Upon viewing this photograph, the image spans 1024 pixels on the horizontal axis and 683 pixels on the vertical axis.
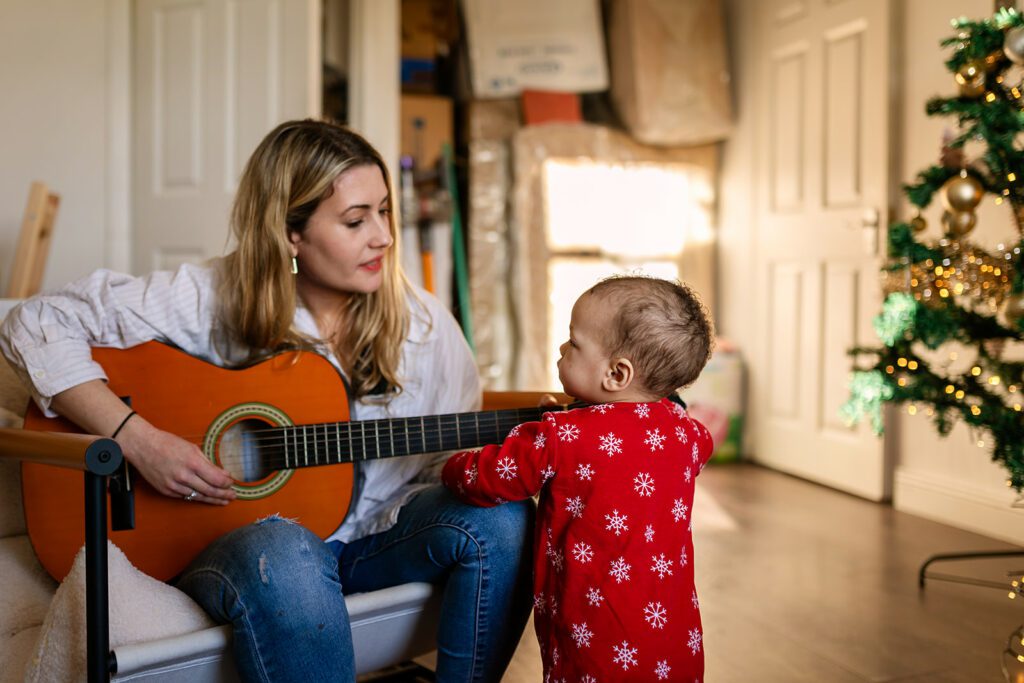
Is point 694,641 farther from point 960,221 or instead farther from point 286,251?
point 960,221

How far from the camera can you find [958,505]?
307 cm

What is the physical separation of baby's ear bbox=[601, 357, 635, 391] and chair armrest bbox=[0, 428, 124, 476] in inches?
24.2

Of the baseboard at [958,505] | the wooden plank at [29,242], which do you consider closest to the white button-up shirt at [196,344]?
the wooden plank at [29,242]

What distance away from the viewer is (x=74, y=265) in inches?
144

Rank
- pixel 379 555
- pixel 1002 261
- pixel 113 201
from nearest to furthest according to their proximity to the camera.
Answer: pixel 379 555 < pixel 1002 261 < pixel 113 201

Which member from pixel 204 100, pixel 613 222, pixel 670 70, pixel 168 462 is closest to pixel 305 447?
pixel 168 462

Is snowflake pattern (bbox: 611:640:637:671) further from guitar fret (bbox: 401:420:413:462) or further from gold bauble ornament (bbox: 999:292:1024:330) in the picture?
gold bauble ornament (bbox: 999:292:1024:330)

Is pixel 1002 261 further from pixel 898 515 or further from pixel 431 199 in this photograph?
pixel 431 199

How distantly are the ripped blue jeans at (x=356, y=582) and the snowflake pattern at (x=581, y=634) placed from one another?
14 cm

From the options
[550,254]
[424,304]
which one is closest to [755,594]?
[424,304]

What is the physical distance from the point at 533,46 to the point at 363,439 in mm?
2953

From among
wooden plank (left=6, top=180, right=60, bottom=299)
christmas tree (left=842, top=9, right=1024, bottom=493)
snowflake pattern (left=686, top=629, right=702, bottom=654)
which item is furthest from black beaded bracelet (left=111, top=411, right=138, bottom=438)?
christmas tree (left=842, top=9, right=1024, bottom=493)

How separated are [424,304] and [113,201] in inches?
95.7

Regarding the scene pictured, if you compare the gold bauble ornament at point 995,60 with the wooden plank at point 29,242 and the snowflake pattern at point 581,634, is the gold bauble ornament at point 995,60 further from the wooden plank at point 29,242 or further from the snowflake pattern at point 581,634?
the wooden plank at point 29,242
